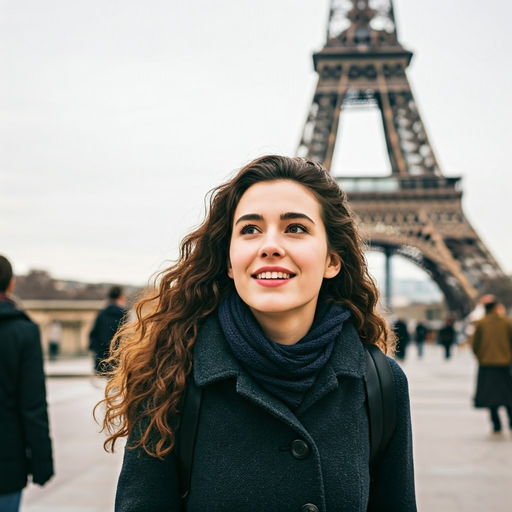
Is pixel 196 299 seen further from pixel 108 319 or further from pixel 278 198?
pixel 108 319

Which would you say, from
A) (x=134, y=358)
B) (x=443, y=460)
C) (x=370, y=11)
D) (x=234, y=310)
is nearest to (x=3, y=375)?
(x=134, y=358)

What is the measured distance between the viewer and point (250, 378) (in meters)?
1.81

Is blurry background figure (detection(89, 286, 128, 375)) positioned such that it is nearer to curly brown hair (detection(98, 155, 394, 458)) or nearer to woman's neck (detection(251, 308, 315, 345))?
curly brown hair (detection(98, 155, 394, 458))

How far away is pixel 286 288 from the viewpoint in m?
1.85

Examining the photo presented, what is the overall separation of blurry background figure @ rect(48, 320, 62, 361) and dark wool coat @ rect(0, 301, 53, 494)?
591 inches

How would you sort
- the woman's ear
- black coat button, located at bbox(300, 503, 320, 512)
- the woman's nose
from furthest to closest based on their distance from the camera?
1. the woman's ear
2. the woman's nose
3. black coat button, located at bbox(300, 503, 320, 512)

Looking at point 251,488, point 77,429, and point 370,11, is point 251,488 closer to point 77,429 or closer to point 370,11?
point 77,429

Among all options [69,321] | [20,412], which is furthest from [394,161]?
[20,412]

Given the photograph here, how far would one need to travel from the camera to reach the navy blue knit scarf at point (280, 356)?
1788 mm

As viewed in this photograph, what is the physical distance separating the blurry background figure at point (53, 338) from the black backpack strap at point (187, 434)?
55.2ft

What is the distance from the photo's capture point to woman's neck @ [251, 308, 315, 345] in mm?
1926

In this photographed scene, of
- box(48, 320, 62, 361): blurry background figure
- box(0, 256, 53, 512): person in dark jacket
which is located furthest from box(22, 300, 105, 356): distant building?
box(0, 256, 53, 512): person in dark jacket

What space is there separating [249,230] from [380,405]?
1.96 feet

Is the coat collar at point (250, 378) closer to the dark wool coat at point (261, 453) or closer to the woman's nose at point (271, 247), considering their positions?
the dark wool coat at point (261, 453)
